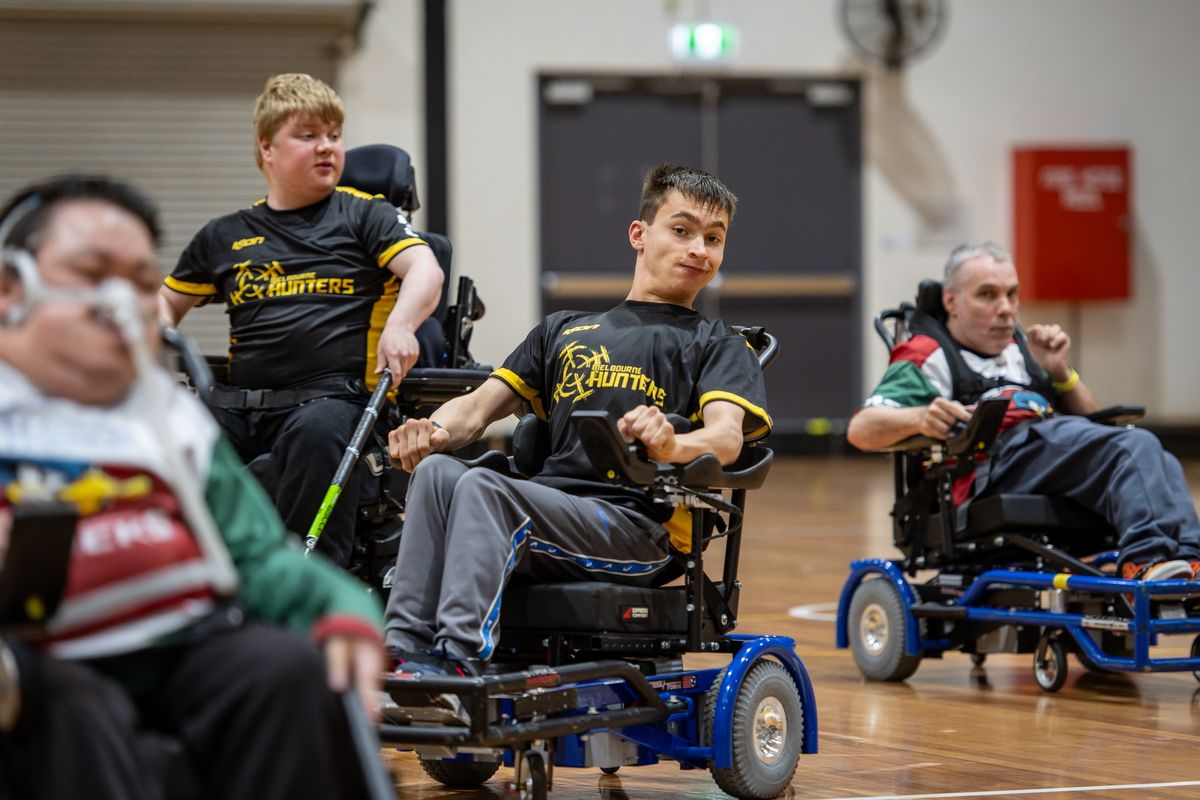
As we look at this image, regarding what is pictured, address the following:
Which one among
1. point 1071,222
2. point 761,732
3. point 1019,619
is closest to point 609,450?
point 761,732

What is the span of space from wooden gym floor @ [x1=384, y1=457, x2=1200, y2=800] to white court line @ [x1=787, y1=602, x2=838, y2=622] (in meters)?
0.01

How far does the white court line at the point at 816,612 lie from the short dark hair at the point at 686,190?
2692mm

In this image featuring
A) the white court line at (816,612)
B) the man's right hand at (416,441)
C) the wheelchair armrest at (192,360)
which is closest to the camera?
the wheelchair armrest at (192,360)

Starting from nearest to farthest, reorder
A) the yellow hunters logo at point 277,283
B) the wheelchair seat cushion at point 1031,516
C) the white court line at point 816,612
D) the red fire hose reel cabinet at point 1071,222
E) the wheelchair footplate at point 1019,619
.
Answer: the yellow hunters logo at point 277,283
the wheelchair footplate at point 1019,619
the wheelchair seat cushion at point 1031,516
the white court line at point 816,612
the red fire hose reel cabinet at point 1071,222

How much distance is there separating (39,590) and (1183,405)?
533 inches

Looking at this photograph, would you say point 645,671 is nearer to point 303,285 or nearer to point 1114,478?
point 303,285

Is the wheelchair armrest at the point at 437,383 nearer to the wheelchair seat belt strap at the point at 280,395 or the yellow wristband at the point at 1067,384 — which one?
the wheelchair seat belt strap at the point at 280,395

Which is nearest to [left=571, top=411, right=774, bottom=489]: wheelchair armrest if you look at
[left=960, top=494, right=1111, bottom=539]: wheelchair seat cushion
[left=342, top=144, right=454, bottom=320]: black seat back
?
[left=342, top=144, right=454, bottom=320]: black seat back

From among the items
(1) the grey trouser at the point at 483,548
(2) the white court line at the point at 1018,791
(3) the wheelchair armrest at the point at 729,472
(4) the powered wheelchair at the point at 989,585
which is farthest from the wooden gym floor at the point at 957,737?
(3) the wheelchair armrest at the point at 729,472

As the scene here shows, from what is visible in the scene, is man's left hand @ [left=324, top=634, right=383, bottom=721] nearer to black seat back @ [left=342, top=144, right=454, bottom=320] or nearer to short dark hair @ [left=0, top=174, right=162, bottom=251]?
short dark hair @ [left=0, top=174, right=162, bottom=251]

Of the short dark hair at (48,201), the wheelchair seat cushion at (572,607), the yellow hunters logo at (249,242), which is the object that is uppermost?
the yellow hunters logo at (249,242)

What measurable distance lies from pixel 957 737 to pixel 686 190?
1466 millimetres

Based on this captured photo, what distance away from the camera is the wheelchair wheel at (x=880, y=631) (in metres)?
5.08

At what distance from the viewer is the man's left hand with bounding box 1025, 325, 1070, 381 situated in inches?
205
